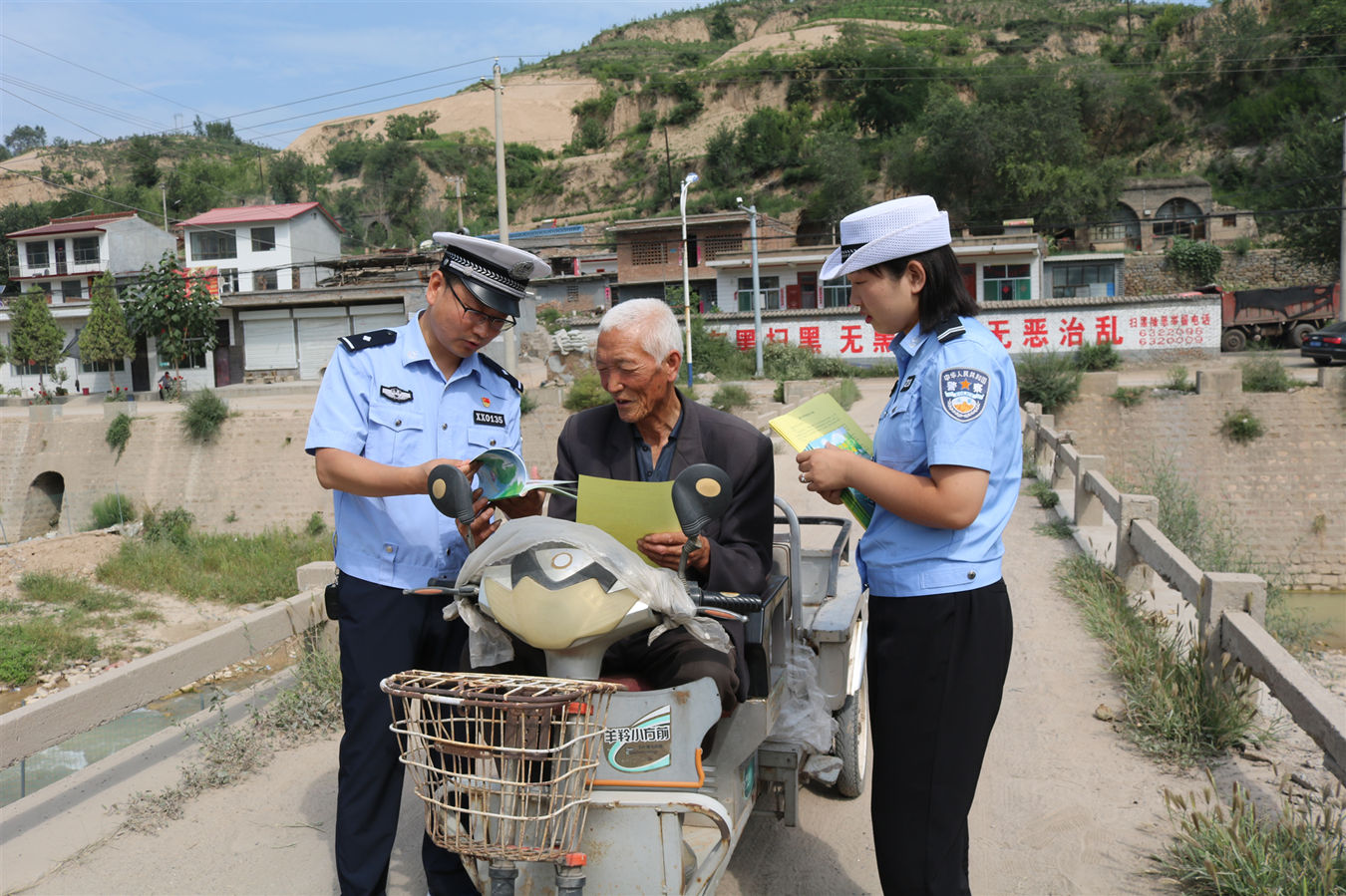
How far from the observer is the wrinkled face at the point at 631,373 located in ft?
9.34

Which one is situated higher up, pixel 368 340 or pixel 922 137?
pixel 922 137

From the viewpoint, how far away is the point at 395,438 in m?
2.95

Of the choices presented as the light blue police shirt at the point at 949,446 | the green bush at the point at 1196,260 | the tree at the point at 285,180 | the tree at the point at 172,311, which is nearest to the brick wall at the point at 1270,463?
the light blue police shirt at the point at 949,446

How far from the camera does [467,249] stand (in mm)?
2848

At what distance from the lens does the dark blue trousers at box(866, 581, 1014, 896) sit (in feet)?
7.45

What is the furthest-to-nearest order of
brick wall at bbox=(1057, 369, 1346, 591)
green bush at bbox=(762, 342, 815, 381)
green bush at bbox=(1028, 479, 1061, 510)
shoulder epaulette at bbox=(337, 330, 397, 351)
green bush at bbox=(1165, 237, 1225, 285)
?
1. green bush at bbox=(1165, 237, 1225, 285)
2. green bush at bbox=(762, 342, 815, 381)
3. brick wall at bbox=(1057, 369, 1346, 591)
4. green bush at bbox=(1028, 479, 1061, 510)
5. shoulder epaulette at bbox=(337, 330, 397, 351)

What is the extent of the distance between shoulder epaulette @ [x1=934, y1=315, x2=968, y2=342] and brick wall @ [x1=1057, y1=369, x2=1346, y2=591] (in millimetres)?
18003

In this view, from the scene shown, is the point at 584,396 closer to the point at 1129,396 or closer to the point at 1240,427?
the point at 1129,396

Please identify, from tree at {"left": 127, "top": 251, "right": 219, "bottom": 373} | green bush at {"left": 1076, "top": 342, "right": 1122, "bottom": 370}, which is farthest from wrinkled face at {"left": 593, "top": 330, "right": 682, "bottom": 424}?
tree at {"left": 127, "top": 251, "right": 219, "bottom": 373}

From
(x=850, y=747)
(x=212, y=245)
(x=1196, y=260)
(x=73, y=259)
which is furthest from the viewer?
(x=212, y=245)

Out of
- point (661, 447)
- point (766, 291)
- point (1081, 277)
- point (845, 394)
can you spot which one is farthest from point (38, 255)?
point (661, 447)

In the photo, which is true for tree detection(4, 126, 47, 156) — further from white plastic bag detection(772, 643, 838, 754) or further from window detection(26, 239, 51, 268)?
white plastic bag detection(772, 643, 838, 754)

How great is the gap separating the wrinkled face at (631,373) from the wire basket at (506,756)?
3.43 feet

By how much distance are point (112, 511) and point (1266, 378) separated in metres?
26.5
